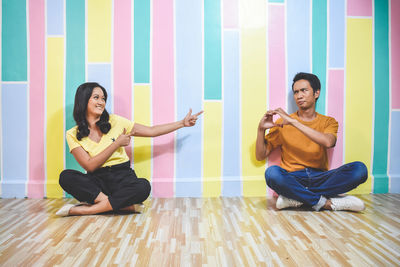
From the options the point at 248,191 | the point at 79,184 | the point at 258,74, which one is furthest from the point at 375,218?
the point at 79,184

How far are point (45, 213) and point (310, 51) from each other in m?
2.30

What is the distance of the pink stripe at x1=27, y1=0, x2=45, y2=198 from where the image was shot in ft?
8.14

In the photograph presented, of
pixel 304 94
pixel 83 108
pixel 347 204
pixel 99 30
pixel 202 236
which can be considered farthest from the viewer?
pixel 99 30

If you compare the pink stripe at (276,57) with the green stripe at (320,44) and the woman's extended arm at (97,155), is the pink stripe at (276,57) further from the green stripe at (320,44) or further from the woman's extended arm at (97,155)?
the woman's extended arm at (97,155)

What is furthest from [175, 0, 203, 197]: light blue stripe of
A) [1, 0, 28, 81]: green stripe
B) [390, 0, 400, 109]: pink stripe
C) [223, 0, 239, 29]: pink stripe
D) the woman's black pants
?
[390, 0, 400, 109]: pink stripe

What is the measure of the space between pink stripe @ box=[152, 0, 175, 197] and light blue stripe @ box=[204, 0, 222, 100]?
27 centimetres

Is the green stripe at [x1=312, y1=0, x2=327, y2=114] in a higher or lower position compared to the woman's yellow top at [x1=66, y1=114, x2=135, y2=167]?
higher

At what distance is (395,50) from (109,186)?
2.53 meters

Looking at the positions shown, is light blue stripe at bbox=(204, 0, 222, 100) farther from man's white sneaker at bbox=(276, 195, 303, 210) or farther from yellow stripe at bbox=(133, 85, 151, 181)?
man's white sneaker at bbox=(276, 195, 303, 210)

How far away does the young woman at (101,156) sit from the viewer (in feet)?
6.80

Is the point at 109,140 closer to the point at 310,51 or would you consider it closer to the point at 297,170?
the point at 297,170

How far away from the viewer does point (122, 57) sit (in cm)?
249

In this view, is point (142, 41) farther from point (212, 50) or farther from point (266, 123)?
point (266, 123)

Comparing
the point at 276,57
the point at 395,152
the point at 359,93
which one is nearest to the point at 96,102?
the point at 276,57
